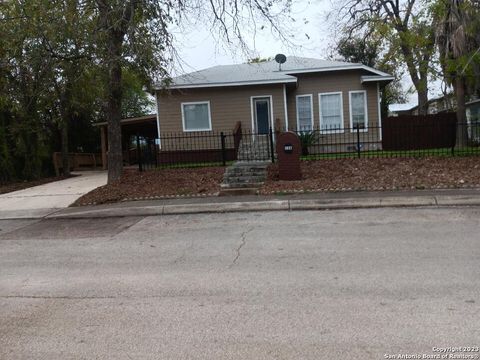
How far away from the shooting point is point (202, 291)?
4973mm

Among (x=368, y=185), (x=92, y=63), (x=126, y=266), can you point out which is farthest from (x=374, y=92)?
(x=126, y=266)

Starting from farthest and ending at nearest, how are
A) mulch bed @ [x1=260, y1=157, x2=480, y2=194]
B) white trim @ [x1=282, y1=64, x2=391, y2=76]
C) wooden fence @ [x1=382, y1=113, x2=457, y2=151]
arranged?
wooden fence @ [x1=382, y1=113, x2=457, y2=151] < white trim @ [x1=282, y1=64, x2=391, y2=76] < mulch bed @ [x1=260, y1=157, x2=480, y2=194]

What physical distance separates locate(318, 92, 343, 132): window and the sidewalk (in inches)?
420

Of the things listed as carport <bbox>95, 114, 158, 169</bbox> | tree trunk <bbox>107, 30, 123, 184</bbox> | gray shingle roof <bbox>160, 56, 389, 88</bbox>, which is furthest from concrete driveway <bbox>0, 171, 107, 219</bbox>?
carport <bbox>95, 114, 158, 169</bbox>

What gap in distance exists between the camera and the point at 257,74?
69.6 feet

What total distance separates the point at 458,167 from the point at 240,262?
29.9ft

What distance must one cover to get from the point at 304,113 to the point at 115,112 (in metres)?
10.2

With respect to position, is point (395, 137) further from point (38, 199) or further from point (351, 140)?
point (38, 199)

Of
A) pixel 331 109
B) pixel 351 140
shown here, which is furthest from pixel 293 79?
pixel 351 140

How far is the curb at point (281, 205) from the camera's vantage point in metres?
9.49

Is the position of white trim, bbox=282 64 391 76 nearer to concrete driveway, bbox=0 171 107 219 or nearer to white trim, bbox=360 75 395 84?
white trim, bbox=360 75 395 84

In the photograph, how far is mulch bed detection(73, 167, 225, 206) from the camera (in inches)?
482

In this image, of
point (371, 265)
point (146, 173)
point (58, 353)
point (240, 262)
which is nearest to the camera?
point (58, 353)

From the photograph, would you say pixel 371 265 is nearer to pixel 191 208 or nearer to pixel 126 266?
pixel 126 266
